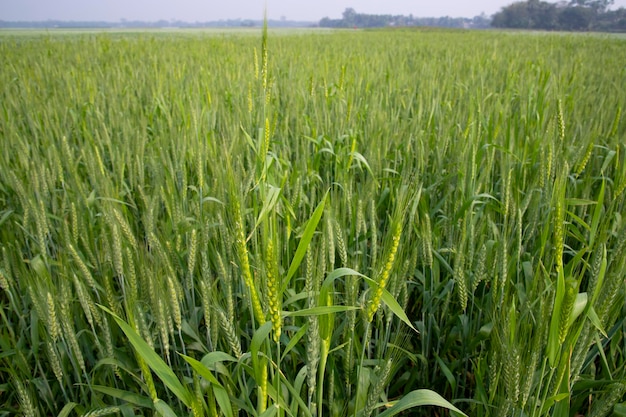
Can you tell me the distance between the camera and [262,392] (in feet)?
2.07

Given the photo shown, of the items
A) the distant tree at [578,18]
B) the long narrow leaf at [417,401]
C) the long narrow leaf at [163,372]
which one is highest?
the distant tree at [578,18]

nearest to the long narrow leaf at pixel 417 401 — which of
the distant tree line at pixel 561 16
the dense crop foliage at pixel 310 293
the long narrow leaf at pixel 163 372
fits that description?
the dense crop foliage at pixel 310 293

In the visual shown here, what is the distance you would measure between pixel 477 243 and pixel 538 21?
189 ft

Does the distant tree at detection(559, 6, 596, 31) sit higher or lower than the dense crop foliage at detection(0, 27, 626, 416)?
higher

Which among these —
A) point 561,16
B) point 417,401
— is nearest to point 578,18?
point 561,16

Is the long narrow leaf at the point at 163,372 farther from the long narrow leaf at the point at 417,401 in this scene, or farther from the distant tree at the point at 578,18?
the distant tree at the point at 578,18

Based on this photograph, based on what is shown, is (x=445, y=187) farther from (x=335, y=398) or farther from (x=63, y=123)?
(x=63, y=123)

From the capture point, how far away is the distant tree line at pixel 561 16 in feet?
140

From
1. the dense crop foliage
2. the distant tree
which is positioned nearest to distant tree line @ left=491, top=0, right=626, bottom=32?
the distant tree

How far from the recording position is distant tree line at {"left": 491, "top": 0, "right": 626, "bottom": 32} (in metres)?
42.7

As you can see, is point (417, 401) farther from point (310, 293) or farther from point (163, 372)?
point (163, 372)

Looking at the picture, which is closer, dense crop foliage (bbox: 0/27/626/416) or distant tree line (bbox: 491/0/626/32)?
dense crop foliage (bbox: 0/27/626/416)

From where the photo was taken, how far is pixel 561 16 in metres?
46.1

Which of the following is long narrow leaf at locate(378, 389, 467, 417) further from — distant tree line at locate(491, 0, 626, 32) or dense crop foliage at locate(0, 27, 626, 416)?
distant tree line at locate(491, 0, 626, 32)
